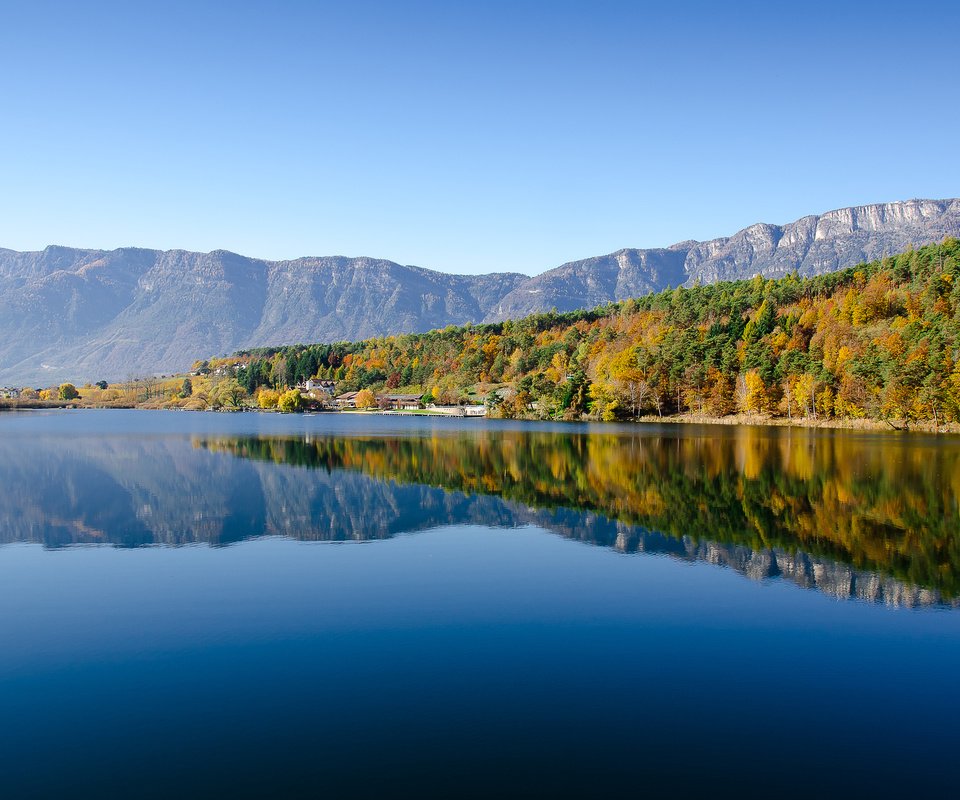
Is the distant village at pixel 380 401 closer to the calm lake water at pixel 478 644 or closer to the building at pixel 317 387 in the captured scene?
the building at pixel 317 387

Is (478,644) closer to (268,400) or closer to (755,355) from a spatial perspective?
(755,355)

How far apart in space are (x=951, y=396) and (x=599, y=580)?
2439 inches

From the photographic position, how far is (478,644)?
12.7 m

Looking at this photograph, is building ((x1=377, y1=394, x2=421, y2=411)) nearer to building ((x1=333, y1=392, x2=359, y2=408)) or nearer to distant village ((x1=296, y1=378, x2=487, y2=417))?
distant village ((x1=296, y1=378, x2=487, y2=417))

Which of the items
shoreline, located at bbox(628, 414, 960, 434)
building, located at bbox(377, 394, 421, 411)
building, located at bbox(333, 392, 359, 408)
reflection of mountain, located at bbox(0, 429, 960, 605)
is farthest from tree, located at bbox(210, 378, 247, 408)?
reflection of mountain, located at bbox(0, 429, 960, 605)

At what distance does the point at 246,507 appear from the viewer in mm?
26812

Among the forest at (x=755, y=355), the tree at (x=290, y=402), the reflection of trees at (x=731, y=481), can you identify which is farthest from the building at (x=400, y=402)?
the reflection of trees at (x=731, y=481)

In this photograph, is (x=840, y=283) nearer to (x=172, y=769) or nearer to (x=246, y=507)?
(x=246, y=507)

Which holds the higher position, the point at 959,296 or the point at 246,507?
the point at 959,296

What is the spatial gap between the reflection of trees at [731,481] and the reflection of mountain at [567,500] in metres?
0.12

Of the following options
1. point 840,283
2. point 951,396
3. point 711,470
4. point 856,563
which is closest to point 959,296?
point 951,396

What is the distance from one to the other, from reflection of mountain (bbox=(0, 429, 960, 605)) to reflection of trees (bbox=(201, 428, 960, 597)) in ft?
0.39

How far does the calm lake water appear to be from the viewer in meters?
8.61

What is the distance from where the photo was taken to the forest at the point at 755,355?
237 feet
